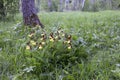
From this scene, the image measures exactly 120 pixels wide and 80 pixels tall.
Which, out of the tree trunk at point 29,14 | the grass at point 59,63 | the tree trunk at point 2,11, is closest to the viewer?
the grass at point 59,63

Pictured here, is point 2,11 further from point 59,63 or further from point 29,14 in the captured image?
point 59,63

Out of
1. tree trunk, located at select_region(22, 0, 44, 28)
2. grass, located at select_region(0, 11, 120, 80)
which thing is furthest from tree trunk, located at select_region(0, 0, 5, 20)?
grass, located at select_region(0, 11, 120, 80)

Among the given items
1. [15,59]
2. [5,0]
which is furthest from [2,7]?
[15,59]

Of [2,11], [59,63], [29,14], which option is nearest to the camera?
[59,63]

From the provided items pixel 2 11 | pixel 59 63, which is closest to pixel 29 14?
pixel 2 11

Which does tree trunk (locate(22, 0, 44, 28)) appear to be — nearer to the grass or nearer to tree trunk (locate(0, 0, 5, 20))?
the grass

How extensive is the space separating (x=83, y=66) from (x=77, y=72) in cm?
20

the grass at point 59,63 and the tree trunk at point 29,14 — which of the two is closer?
the grass at point 59,63

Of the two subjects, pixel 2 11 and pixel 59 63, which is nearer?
pixel 59 63

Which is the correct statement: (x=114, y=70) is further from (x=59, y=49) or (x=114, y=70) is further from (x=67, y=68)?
(x=59, y=49)

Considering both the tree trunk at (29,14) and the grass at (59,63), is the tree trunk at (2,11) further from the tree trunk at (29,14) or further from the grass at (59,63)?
the grass at (59,63)

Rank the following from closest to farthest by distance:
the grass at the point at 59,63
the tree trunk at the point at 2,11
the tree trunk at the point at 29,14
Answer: the grass at the point at 59,63, the tree trunk at the point at 29,14, the tree trunk at the point at 2,11

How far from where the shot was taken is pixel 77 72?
9.29 ft

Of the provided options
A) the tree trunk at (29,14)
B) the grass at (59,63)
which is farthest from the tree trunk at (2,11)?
the grass at (59,63)
